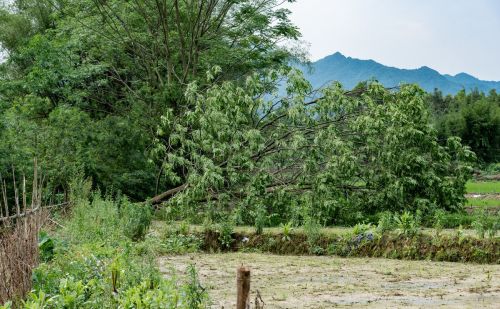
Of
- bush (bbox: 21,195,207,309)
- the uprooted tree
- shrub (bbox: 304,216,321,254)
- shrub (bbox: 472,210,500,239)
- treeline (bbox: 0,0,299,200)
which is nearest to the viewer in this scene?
bush (bbox: 21,195,207,309)

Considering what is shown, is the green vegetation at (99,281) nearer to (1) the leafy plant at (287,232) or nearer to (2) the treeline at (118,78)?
(1) the leafy plant at (287,232)

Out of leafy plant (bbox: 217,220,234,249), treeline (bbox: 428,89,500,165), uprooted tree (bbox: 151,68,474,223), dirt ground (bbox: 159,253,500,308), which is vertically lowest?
dirt ground (bbox: 159,253,500,308)

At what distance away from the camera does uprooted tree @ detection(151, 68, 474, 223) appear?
13.2 metres

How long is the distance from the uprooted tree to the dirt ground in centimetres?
252

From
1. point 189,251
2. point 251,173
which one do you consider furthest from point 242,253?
point 251,173

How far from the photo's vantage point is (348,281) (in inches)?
339

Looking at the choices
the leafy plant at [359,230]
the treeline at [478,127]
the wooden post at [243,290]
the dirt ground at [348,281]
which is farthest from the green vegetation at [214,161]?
the treeline at [478,127]

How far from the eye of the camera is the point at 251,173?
14.3 metres

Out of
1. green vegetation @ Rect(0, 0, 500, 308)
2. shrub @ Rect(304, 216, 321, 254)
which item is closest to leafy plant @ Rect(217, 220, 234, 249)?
green vegetation @ Rect(0, 0, 500, 308)

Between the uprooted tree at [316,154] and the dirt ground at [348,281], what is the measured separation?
2.52 metres

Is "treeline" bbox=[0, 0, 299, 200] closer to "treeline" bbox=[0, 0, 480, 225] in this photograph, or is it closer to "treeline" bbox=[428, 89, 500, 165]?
"treeline" bbox=[0, 0, 480, 225]

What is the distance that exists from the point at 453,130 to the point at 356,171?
2881 centimetres

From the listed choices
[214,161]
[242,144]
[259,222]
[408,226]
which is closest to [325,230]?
[259,222]

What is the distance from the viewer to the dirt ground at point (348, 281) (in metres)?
7.26
